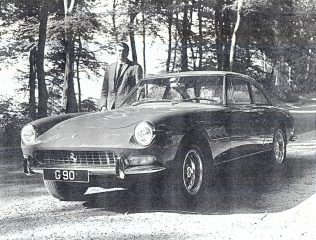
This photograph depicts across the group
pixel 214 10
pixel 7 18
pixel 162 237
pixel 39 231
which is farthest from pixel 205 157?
pixel 7 18

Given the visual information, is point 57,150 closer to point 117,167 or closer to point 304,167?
point 117,167

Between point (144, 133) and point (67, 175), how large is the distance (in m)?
0.72

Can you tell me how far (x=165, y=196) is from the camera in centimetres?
386

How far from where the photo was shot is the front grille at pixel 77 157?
3320mm

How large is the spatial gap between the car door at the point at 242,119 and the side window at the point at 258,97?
0.31ft

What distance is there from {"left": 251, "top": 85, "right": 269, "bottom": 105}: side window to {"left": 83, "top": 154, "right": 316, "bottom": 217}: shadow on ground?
0.90 meters

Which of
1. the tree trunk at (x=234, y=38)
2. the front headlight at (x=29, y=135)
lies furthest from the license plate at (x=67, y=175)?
the tree trunk at (x=234, y=38)

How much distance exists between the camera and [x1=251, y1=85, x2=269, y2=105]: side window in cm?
499

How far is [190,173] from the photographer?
3697mm

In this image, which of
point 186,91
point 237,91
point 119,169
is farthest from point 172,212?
point 237,91

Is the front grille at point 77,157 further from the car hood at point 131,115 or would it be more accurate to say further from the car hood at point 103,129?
the car hood at point 131,115

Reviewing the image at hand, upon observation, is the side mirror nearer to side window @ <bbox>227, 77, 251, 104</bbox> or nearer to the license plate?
side window @ <bbox>227, 77, 251, 104</bbox>

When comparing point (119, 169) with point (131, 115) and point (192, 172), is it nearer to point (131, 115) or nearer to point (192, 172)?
point (131, 115)

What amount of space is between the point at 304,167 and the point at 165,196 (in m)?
2.50
